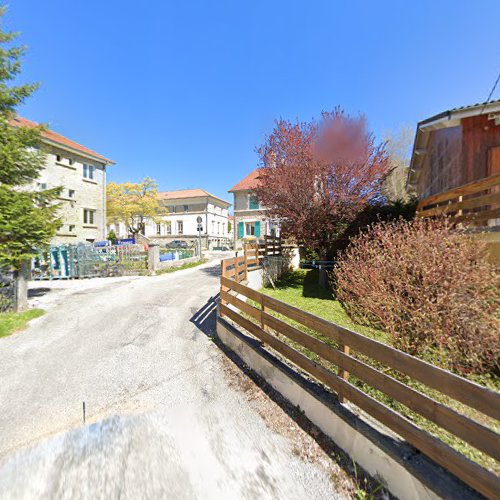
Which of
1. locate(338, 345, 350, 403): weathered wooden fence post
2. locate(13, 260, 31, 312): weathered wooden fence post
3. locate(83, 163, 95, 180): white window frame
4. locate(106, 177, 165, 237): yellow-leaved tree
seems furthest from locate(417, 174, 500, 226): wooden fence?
locate(106, 177, 165, 237): yellow-leaved tree

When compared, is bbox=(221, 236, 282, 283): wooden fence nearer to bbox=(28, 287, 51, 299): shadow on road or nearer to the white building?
bbox=(28, 287, 51, 299): shadow on road

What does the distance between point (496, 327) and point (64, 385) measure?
20.4 ft

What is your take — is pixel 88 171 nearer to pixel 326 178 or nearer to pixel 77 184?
pixel 77 184

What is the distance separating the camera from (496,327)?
133 inches

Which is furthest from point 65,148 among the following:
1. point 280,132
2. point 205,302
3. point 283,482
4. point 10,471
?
point 283,482

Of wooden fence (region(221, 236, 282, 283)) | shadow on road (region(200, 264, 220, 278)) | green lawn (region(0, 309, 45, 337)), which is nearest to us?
green lawn (region(0, 309, 45, 337))

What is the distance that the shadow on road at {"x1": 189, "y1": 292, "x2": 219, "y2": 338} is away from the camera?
5910 mm

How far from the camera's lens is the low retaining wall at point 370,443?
6.04 ft

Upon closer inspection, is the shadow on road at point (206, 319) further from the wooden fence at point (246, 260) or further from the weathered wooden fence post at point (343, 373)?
the weathered wooden fence post at point (343, 373)

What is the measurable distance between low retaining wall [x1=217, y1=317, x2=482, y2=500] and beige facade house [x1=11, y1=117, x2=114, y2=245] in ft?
68.9

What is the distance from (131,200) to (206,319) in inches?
1166

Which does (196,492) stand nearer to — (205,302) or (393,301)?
(393,301)

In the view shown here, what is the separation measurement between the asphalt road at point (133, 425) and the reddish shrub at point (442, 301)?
242 centimetres

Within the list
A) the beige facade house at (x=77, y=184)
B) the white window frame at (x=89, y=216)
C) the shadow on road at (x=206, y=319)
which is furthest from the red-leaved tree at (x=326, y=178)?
the white window frame at (x=89, y=216)
